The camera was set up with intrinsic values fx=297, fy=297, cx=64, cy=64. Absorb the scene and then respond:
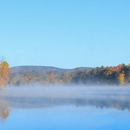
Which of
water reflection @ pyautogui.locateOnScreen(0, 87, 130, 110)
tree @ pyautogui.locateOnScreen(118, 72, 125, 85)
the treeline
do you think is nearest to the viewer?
water reflection @ pyautogui.locateOnScreen(0, 87, 130, 110)

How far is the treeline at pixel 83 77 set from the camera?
168 ft

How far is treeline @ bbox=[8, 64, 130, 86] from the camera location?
168 feet

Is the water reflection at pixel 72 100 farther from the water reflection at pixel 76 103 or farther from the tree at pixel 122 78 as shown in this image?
the tree at pixel 122 78

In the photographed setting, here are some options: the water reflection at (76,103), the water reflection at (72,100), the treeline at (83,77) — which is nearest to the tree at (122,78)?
the treeline at (83,77)

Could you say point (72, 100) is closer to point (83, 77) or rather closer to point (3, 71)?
point (3, 71)

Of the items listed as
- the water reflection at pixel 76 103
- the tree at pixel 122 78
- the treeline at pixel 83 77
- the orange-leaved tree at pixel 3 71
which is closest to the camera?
the water reflection at pixel 76 103

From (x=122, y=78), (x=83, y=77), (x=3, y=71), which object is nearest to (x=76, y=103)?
(x=3, y=71)

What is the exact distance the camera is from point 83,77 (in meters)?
62.8

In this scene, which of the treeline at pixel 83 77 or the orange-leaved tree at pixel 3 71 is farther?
the treeline at pixel 83 77

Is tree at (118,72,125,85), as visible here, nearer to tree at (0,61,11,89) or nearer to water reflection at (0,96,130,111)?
tree at (0,61,11,89)

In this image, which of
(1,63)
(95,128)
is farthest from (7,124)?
(1,63)

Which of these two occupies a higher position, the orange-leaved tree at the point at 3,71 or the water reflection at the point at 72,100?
the orange-leaved tree at the point at 3,71

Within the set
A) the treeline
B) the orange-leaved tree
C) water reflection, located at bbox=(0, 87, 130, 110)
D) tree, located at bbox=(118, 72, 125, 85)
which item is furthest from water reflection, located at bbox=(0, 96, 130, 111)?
the treeline

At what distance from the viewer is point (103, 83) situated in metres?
56.2
